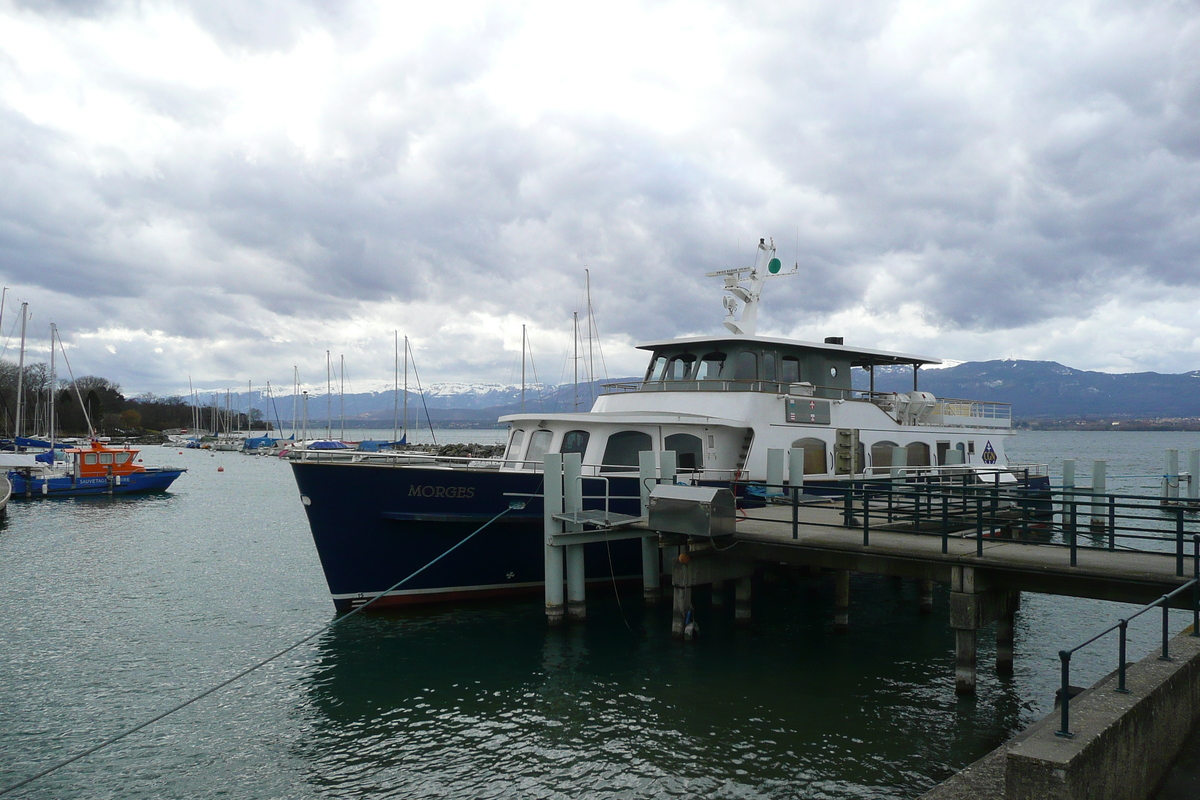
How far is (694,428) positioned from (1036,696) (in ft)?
27.2

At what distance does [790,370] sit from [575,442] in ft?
20.6

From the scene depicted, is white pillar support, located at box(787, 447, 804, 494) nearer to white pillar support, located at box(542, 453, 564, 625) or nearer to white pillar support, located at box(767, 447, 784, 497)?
white pillar support, located at box(767, 447, 784, 497)

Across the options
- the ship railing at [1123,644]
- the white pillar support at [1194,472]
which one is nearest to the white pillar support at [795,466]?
the ship railing at [1123,644]

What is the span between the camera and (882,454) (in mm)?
21047

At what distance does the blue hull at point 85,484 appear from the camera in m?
43.4

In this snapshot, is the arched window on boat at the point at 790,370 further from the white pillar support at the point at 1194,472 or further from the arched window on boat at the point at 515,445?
the white pillar support at the point at 1194,472

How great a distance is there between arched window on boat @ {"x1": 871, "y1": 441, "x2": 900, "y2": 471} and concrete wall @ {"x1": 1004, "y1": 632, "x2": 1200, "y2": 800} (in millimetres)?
12550

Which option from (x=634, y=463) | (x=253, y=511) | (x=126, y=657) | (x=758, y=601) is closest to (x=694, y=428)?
(x=634, y=463)

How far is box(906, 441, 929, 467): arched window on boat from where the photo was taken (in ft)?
72.1

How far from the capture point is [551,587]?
47.5 feet

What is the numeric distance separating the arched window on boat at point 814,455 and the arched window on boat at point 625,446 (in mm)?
4007

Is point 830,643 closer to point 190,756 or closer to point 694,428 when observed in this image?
point 694,428

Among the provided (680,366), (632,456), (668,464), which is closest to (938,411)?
(680,366)

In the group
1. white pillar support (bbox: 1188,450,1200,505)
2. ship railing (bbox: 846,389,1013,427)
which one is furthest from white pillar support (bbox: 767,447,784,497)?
white pillar support (bbox: 1188,450,1200,505)
